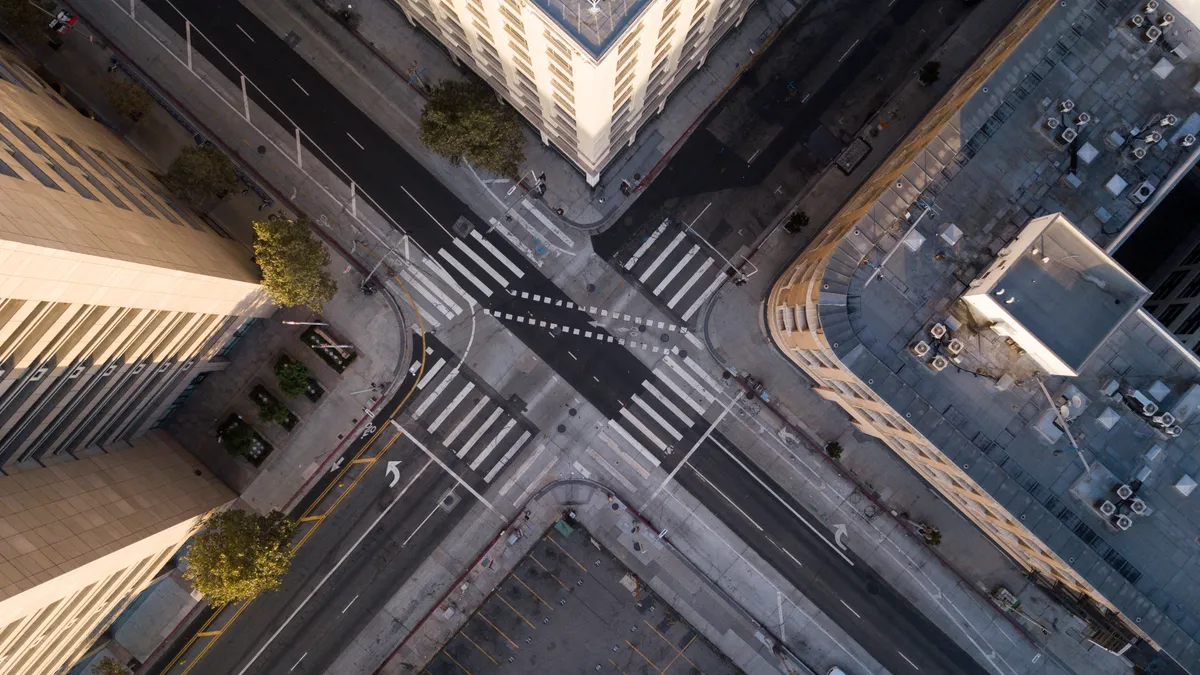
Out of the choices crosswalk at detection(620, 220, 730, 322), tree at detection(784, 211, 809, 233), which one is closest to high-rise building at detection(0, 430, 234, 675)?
crosswalk at detection(620, 220, 730, 322)

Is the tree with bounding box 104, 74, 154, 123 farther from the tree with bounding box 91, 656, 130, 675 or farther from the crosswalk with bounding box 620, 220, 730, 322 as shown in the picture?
the tree with bounding box 91, 656, 130, 675

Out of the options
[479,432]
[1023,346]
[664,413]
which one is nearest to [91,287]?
[479,432]

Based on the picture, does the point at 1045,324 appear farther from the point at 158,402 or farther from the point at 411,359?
the point at 158,402

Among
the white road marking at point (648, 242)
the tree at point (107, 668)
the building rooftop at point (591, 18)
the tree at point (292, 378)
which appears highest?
the building rooftop at point (591, 18)

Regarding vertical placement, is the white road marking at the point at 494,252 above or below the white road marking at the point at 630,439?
above

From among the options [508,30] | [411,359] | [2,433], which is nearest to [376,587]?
[411,359]

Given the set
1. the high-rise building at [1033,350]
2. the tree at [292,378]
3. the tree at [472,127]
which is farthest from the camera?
the tree at [292,378]

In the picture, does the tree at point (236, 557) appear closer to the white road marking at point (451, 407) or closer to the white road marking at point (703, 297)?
the white road marking at point (451, 407)

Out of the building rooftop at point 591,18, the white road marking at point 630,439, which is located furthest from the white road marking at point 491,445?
the building rooftop at point 591,18
